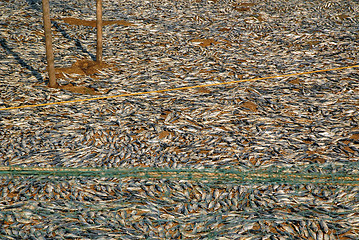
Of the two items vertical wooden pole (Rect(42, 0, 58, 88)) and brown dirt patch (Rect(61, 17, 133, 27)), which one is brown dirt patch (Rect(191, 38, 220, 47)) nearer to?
brown dirt patch (Rect(61, 17, 133, 27))

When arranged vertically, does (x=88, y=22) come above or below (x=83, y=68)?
above

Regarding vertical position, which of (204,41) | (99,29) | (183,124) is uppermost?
(99,29)

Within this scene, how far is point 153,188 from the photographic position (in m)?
8.20

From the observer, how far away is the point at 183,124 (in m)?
10.7

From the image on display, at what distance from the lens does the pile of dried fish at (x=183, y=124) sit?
24.1 ft

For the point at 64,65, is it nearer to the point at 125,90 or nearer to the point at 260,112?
the point at 125,90

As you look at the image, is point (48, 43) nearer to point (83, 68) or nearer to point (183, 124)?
point (83, 68)

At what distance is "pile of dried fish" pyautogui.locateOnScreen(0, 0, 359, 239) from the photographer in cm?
734

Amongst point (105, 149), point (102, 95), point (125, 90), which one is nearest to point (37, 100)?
point (102, 95)

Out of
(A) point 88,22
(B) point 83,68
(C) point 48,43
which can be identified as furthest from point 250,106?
(A) point 88,22

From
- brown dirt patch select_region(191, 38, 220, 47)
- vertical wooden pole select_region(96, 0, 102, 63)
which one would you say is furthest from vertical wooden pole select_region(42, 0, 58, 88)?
brown dirt patch select_region(191, 38, 220, 47)

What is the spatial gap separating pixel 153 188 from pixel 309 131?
484 centimetres

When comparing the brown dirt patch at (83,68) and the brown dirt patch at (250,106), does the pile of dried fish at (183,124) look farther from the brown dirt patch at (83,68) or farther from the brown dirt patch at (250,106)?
the brown dirt patch at (83,68)

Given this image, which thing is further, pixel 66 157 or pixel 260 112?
pixel 260 112
